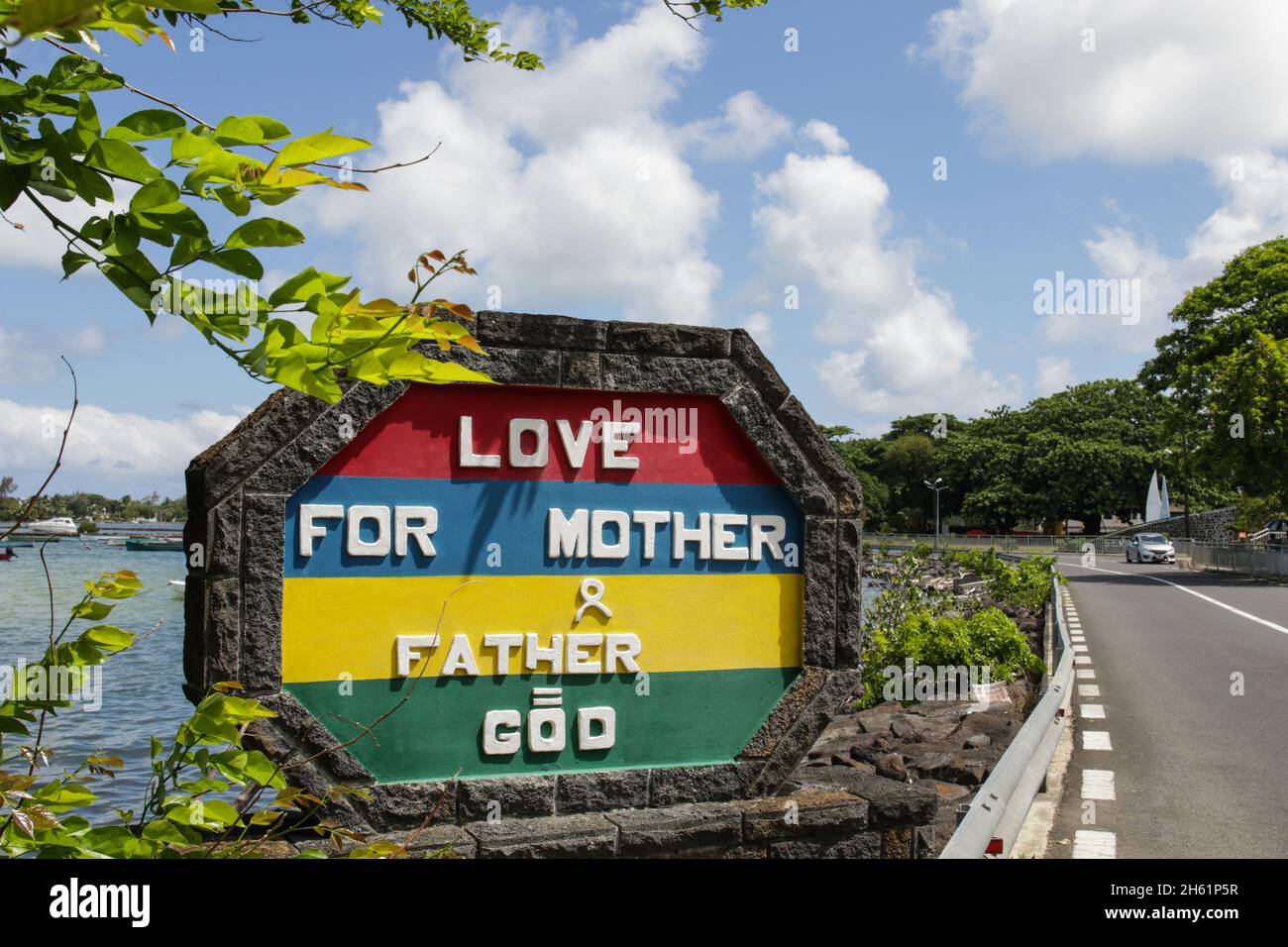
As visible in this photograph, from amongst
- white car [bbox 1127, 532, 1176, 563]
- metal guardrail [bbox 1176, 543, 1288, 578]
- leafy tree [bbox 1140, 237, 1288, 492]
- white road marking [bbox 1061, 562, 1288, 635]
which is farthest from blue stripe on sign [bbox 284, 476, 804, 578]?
white car [bbox 1127, 532, 1176, 563]

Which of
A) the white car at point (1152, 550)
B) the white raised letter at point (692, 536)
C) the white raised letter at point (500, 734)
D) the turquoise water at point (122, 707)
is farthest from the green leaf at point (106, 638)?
the white car at point (1152, 550)

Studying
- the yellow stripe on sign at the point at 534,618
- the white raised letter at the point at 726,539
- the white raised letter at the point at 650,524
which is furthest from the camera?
the white raised letter at the point at 726,539

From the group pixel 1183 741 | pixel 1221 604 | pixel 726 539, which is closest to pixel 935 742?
pixel 1183 741

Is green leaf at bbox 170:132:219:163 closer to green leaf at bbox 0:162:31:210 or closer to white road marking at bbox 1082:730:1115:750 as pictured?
green leaf at bbox 0:162:31:210

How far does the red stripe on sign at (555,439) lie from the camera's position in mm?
3424

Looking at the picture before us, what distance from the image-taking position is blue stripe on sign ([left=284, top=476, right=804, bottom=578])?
3352mm

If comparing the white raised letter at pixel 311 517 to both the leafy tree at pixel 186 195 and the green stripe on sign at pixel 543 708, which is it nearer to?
the green stripe on sign at pixel 543 708

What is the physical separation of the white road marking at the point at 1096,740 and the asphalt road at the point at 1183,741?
1.9 inches

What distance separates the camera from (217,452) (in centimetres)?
320

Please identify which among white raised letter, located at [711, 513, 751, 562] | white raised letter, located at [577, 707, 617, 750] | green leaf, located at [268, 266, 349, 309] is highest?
green leaf, located at [268, 266, 349, 309]

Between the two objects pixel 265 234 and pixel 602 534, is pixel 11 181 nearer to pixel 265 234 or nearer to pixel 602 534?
pixel 265 234

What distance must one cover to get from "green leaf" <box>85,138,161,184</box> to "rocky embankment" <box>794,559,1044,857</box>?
4.86 metres

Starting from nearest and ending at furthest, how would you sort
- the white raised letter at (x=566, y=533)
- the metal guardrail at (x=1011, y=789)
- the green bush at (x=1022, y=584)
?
1. the white raised letter at (x=566, y=533)
2. the metal guardrail at (x=1011, y=789)
3. the green bush at (x=1022, y=584)

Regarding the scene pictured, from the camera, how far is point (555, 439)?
3625 millimetres
